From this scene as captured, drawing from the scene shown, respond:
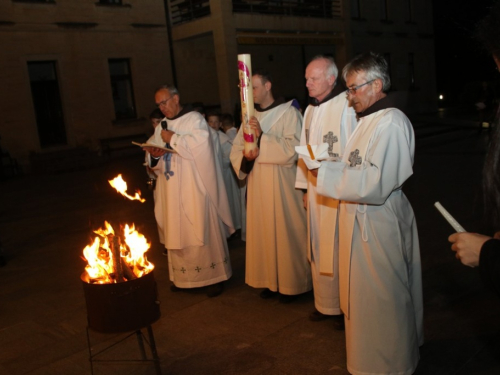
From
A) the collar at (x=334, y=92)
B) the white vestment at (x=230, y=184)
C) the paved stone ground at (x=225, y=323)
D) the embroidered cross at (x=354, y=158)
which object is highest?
the collar at (x=334, y=92)

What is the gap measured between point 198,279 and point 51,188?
9258 millimetres

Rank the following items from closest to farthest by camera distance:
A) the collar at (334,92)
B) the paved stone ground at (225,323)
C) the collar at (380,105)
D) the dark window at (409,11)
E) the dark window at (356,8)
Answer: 1. the collar at (380,105)
2. the paved stone ground at (225,323)
3. the collar at (334,92)
4. the dark window at (356,8)
5. the dark window at (409,11)

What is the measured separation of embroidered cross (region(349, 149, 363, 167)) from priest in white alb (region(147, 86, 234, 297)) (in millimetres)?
2204

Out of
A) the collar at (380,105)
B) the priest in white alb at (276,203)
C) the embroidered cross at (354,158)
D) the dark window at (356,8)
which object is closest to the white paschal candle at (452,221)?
the embroidered cross at (354,158)

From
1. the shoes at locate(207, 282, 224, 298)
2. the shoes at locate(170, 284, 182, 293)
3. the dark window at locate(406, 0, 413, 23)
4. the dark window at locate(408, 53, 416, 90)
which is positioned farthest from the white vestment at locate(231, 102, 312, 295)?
the dark window at locate(406, 0, 413, 23)

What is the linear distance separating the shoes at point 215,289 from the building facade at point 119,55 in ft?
42.7

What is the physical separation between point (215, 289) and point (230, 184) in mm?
2639

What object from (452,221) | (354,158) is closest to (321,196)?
(354,158)

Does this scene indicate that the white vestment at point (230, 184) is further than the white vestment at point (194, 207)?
Yes

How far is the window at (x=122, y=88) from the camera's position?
18.8 metres

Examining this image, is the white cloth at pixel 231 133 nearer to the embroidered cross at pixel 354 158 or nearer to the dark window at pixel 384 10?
the embroidered cross at pixel 354 158

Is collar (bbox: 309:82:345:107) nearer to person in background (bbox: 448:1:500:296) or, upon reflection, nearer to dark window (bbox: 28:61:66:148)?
person in background (bbox: 448:1:500:296)

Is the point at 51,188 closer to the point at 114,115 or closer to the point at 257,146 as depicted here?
the point at 114,115

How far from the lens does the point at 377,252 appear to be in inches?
125
